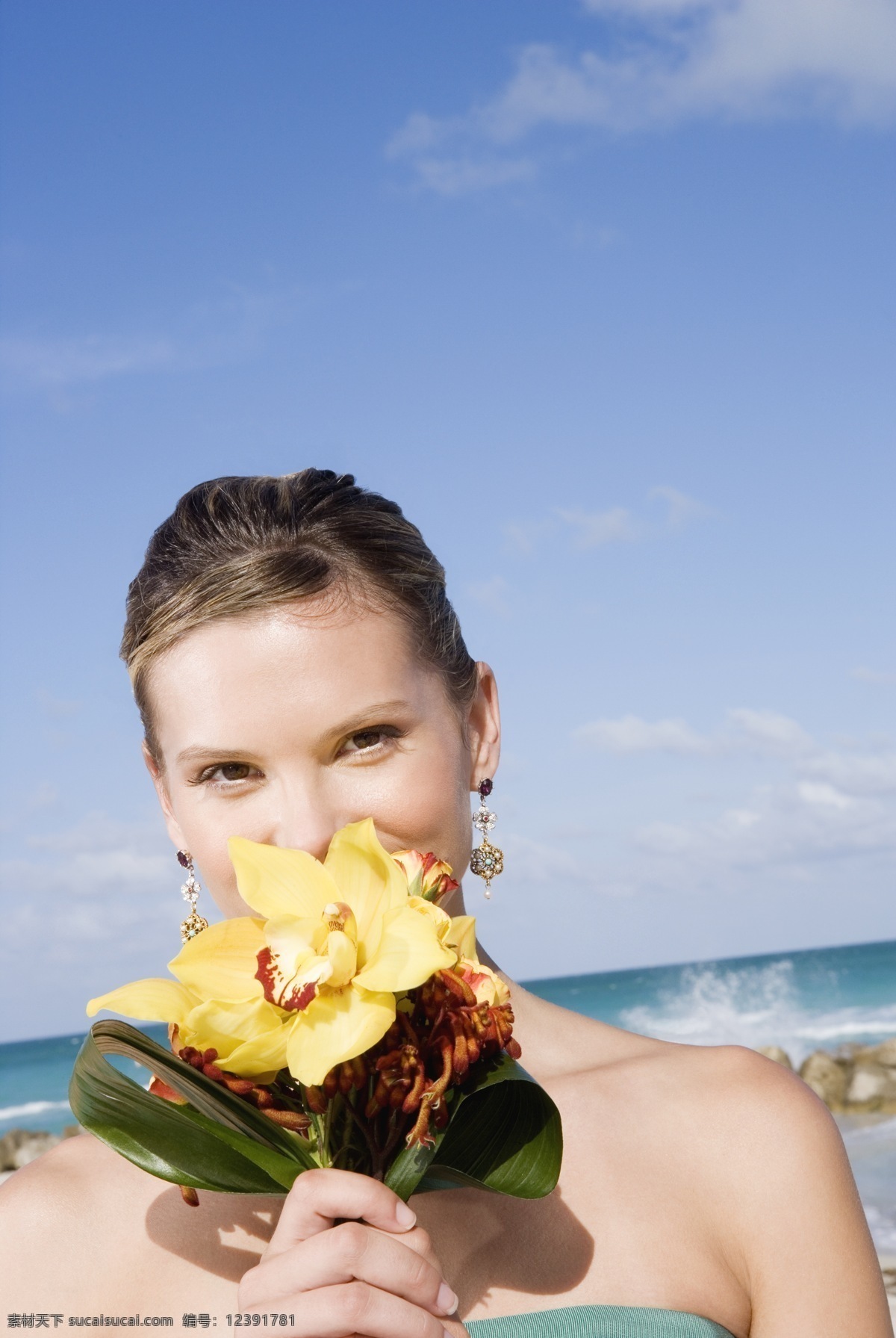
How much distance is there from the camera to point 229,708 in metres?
2.35

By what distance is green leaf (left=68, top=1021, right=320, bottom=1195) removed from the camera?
1.78m

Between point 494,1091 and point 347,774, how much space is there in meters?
0.68

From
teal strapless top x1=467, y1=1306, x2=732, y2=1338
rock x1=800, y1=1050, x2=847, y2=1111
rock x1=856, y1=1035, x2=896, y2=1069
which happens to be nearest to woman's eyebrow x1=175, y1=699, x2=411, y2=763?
teal strapless top x1=467, y1=1306, x2=732, y2=1338

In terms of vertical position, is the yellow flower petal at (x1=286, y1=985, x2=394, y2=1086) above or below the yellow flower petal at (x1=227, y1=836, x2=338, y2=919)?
below

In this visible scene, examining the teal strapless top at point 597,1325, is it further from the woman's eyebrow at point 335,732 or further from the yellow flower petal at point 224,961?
the woman's eyebrow at point 335,732

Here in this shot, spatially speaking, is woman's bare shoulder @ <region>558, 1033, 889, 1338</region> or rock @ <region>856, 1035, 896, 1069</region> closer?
woman's bare shoulder @ <region>558, 1033, 889, 1338</region>

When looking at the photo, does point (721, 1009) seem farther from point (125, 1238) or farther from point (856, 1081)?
point (125, 1238)

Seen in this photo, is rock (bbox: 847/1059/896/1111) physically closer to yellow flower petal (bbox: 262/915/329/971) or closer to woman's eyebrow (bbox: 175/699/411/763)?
woman's eyebrow (bbox: 175/699/411/763)

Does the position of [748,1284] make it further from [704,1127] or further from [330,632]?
[330,632]

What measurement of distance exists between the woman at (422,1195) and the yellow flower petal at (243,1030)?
1.84 feet

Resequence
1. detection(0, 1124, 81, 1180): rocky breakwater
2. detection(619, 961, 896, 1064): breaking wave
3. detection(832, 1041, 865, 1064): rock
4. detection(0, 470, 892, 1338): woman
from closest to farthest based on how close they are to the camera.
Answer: detection(0, 470, 892, 1338): woman
detection(832, 1041, 865, 1064): rock
detection(0, 1124, 81, 1180): rocky breakwater
detection(619, 961, 896, 1064): breaking wave

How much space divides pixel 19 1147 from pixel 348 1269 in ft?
72.0

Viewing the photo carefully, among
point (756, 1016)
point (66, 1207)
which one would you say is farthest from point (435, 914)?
point (756, 1016)

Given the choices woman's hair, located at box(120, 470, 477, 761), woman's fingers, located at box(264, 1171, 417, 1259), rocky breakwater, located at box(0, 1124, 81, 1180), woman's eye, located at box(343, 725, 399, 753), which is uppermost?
woman's hair, located at box(120, 470, 477, 761)
